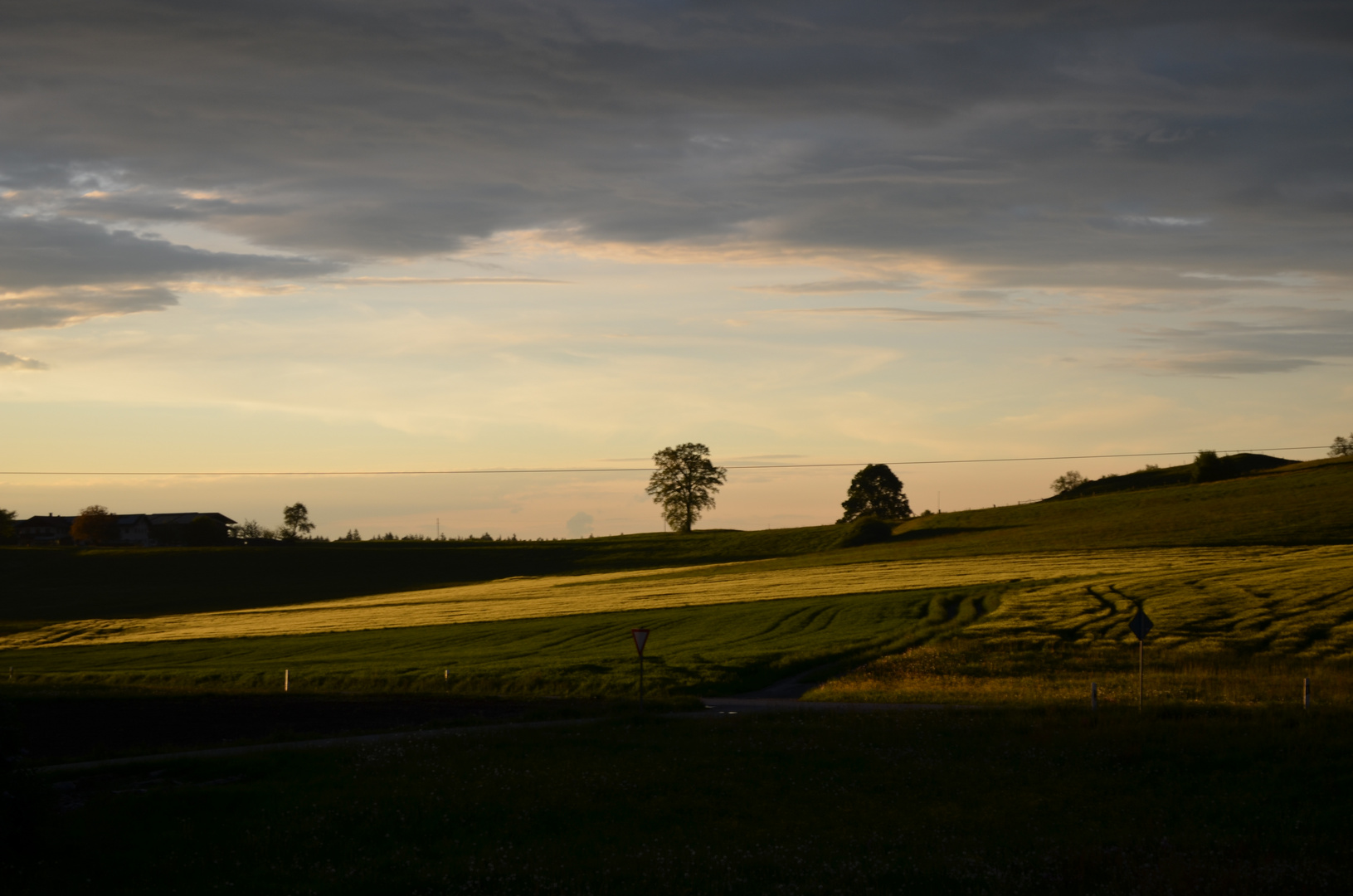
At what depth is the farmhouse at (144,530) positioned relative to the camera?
143 meters

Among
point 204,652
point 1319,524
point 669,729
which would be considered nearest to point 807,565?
point 1319,524

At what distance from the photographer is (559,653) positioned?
46719mm

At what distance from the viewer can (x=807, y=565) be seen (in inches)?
3521

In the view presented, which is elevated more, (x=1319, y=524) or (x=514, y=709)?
(x=1319, y=524)

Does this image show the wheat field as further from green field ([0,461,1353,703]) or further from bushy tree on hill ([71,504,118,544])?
bushy tree on hill ([71,504,118,544])

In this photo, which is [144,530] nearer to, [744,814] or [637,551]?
[637,551]

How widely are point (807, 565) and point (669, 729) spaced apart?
65748mm

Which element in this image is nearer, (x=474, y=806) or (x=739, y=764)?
(x=474, y=806)

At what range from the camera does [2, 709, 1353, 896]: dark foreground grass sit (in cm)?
1448

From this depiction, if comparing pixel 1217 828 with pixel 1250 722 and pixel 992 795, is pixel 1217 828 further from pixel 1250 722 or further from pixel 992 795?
pixel 1250 722

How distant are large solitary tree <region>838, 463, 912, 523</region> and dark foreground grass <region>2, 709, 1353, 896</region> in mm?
140880

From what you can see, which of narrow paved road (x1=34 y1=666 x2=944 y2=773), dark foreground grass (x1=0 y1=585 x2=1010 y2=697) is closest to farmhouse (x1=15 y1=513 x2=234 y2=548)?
dark foreground grass (x1=0 y1=585 x2=1010 y2=697)

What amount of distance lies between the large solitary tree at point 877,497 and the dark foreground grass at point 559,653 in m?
104

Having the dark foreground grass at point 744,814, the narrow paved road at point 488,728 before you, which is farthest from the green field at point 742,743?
the narrow paved road at point 488,728
